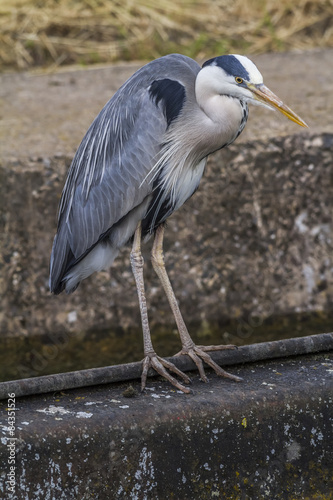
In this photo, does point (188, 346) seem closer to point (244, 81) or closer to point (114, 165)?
point (114, 165)

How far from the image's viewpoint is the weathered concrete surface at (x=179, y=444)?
1.97 metres

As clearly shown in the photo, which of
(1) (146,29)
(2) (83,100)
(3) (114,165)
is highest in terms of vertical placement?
(1) (146,29)

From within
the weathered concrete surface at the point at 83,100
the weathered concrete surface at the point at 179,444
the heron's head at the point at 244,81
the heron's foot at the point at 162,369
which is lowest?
the weathered concrete surface at the point at 179,444

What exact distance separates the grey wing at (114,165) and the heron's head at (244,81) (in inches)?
8.0

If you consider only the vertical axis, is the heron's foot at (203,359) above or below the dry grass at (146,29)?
below

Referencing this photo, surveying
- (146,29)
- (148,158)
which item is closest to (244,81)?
(148,158)

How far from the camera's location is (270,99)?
7.95ft

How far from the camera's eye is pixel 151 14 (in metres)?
6.36

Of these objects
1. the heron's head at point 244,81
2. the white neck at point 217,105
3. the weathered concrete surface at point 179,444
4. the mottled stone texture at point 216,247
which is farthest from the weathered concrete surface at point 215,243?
the weathered concrete surface at point 179,444

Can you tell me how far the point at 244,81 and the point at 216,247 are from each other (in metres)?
1.53

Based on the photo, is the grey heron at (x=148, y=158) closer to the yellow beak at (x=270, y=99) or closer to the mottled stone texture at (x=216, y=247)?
the yellow beak at (x=270, y=99)

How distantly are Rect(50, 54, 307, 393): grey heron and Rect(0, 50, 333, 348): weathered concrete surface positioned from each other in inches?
36.1

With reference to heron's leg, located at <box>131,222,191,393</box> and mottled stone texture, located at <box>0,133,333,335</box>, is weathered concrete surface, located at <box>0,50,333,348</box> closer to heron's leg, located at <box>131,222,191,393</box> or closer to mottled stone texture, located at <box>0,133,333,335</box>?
mottled stone texture, located at <box>0,133,333,335</box>

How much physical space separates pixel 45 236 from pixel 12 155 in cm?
41
